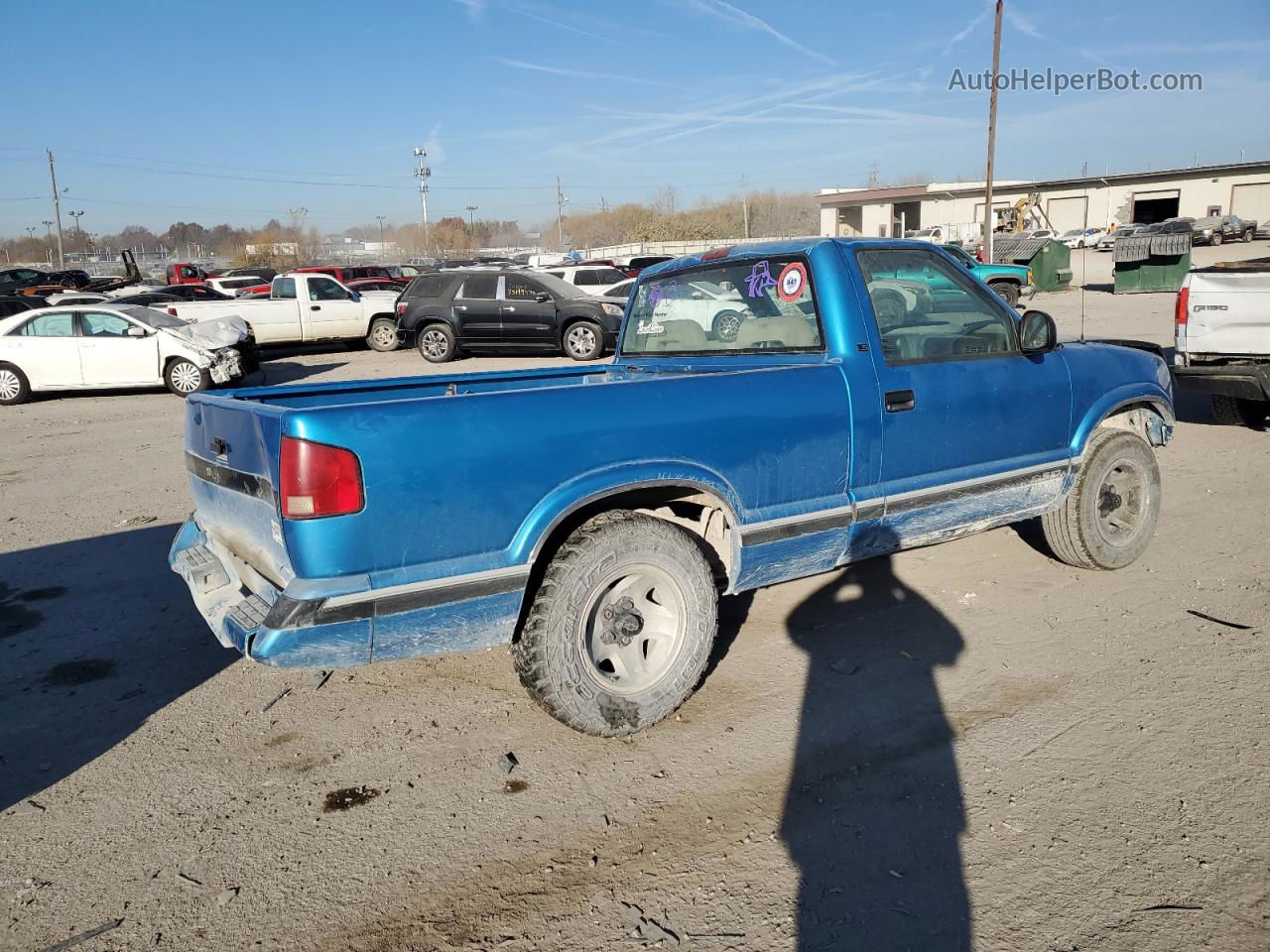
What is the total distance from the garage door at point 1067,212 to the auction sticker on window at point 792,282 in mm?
65659

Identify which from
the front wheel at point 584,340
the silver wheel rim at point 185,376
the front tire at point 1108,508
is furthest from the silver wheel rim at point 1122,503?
the silver wheel rim at point 185,376

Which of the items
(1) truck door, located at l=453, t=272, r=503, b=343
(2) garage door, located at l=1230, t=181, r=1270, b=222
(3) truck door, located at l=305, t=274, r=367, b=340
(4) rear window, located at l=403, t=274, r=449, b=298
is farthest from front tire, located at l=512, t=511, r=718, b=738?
(2) garage door, located at l=1230, t=181, r=1270, b=222

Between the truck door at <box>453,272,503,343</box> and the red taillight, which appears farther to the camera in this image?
the truck door at <box>453,272,503,343</box>

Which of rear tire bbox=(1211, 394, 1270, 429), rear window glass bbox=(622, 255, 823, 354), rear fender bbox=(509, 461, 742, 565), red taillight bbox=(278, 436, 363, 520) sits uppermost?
rear window glass bbox=(622, 255, 823, 354)

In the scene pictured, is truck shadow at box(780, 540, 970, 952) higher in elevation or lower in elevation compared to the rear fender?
lower

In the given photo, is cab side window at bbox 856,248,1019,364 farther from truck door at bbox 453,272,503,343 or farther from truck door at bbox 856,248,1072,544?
truck door at bbox 453,272,503,343

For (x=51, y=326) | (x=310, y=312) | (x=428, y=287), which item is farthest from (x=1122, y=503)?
(x=310, y=312)

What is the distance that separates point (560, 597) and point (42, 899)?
181 centimetres

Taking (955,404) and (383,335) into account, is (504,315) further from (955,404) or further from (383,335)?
(955,404)

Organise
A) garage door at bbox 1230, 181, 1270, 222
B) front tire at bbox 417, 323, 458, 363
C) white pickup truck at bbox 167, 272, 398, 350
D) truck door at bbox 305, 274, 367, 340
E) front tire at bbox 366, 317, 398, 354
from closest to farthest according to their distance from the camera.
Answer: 1. front tire at bbox 417, 323, 458, 363
2. white pickup truck at bbox 167, 272, 398, 350
3. truck door at bbox 305, 274, 367, 340
4. front tire at bbox 366, 317, 398, 354
5. garage door at bbox 1230, 181, 1270, 222

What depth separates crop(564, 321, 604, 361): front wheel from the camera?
16.9 m

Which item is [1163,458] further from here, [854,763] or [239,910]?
[239,910]

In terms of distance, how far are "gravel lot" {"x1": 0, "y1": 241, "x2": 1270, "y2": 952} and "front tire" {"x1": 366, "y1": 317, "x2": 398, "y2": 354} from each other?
15079 mm

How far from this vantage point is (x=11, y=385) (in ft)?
47.4
